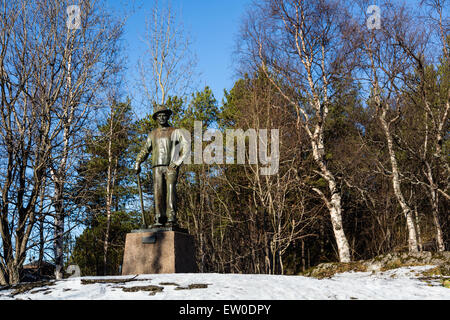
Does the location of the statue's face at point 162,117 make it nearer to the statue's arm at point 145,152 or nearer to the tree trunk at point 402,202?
the statue's arm at point 145,152

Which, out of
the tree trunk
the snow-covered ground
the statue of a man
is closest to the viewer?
the snow-covered ground

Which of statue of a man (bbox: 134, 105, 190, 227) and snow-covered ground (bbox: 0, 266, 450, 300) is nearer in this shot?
snow-covered ground (bbox: 0, 266, 450, 300)

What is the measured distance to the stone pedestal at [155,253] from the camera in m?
6.95

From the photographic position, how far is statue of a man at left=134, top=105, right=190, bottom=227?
297 inches

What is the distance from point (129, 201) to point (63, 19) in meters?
A: 10.3

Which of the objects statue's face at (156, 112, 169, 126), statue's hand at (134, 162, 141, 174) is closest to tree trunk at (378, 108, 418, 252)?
statue's face at (156, 112, 169, 126)

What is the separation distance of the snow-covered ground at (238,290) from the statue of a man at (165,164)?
1896 millimetres

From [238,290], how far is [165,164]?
358 cm

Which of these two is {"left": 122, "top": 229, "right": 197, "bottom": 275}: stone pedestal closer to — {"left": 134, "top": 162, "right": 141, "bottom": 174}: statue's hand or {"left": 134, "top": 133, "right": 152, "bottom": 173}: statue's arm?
{"left": 134, "top": 162, "right": 141, "bottom": 174}: statue's hand

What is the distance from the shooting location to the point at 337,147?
53.3 ft

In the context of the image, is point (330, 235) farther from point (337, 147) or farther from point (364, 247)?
point (337, 147)

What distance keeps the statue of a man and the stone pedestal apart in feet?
0.98

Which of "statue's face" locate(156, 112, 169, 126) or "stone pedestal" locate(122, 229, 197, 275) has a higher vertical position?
"statue's face" locate(156, 112, 169, 126)

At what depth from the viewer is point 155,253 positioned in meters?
7.06
